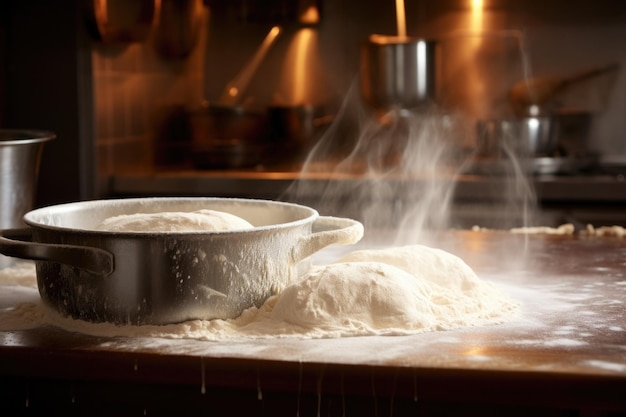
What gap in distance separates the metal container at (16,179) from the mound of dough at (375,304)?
55 centimetres

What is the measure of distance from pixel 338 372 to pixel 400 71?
2.13 metres

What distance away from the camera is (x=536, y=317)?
105 centimetres

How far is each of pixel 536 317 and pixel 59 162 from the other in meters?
2.05

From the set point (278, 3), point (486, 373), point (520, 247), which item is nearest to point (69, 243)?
point (486, 373)

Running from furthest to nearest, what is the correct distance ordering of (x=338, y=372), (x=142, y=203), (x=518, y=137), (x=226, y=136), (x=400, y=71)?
(x=226, y=136)
(x=400, y=71)
(x=518, y=137)
(x=142, y=203)
(x=338, y=372)

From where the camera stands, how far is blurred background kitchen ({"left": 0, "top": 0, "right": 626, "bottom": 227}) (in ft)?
9.02

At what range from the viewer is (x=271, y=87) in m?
3.42

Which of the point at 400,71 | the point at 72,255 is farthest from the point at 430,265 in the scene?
the point at 400,71

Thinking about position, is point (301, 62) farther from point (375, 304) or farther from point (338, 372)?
point (338, 372)

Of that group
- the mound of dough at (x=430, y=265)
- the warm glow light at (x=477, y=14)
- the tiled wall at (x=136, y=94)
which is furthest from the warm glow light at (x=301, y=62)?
the mound of dough at (x=430, y=265)

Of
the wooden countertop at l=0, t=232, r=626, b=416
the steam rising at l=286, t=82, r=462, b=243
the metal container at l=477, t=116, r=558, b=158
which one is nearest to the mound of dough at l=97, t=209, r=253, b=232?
the wooden countertop at l=0, t=232, r=626, b=416

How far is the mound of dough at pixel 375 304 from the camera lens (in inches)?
38.9

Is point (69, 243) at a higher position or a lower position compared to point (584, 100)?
lower

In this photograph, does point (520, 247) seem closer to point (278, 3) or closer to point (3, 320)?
point (3, 320)
